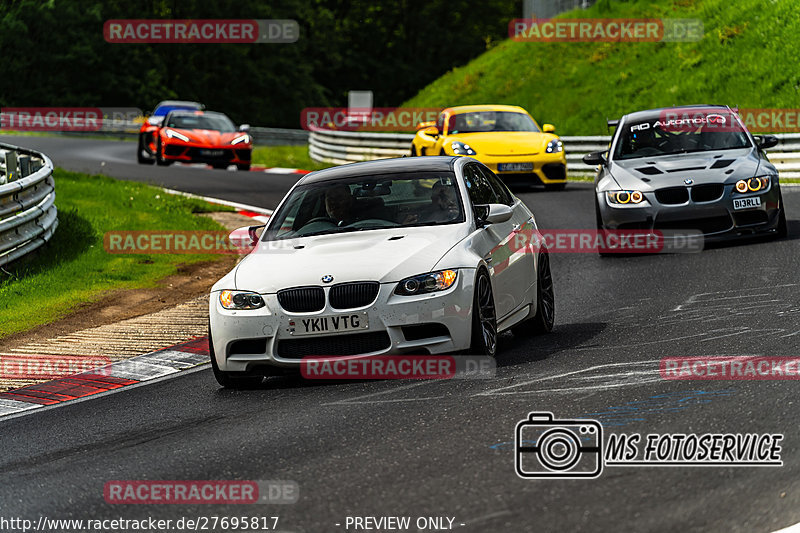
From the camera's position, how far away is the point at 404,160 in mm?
9930

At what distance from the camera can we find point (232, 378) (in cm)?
860

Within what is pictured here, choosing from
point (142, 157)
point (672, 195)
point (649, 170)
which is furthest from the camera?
point (142, 157)

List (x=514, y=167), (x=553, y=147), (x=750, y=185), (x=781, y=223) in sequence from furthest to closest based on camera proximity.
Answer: (x=553, y=147), (x=514, y=167), (x=781, y=223), (x=750, y=185)

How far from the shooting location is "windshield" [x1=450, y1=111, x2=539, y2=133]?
22812mm

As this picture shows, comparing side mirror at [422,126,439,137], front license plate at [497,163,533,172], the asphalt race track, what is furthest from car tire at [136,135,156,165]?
the asphalt race track

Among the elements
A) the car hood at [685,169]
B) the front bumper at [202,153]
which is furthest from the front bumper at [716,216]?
the front bumper at [202,153]

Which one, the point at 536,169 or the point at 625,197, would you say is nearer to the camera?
the point at 625,197

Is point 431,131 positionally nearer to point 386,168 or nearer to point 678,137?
point 678,137

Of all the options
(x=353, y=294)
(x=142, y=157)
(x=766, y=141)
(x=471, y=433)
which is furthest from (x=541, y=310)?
(x=142, y=157)

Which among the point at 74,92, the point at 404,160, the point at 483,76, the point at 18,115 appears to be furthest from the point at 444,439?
the point at 74,92

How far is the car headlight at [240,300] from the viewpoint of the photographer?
8.27m

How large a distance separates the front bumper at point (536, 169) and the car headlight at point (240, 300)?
44.0ft

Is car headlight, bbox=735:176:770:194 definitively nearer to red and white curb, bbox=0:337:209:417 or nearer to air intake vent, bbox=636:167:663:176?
air intake vent, bbox=636:167:663:176

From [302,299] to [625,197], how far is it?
696 centimetres
